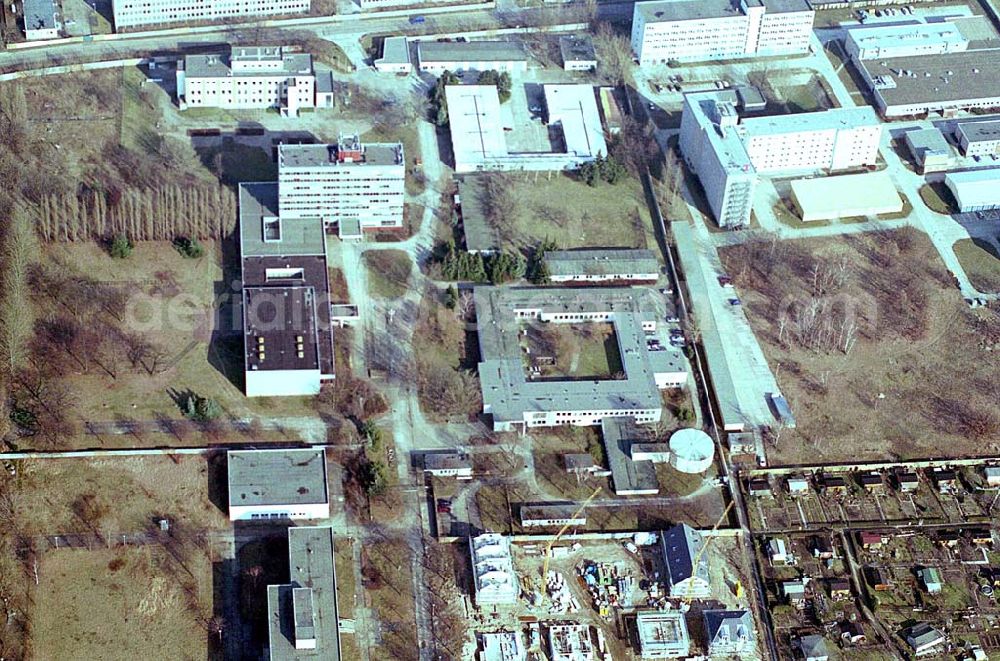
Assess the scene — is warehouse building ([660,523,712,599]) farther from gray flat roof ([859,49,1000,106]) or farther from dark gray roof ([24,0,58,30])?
dark gray roof ([24,0,58,30])

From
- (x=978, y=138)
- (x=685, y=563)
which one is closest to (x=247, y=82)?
(x=685, y=563)

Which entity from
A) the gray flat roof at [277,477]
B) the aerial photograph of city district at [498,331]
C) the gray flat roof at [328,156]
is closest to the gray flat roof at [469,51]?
the aerial photograph of city district at [498,331]

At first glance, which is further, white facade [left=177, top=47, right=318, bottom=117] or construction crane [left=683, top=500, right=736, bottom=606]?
white facade [left=177, top=47, right=318, bottom=117]

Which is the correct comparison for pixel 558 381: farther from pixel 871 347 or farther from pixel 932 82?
pixel 932 82

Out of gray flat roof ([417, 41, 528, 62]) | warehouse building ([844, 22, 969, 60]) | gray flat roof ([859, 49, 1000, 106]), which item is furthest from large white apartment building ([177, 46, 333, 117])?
gray flat roof ([859, 49, 1000, 106])

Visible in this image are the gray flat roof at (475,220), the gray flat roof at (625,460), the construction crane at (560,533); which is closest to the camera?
the construction crane at (560,533)

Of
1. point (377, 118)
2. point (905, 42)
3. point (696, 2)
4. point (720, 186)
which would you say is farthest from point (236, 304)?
point (905, 42)

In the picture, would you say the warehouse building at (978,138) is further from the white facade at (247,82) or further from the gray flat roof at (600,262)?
the white facade at (247,82)

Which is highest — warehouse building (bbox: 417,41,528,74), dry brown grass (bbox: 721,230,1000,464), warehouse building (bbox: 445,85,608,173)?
warehouse building (bbox: 417,41,528,74)
